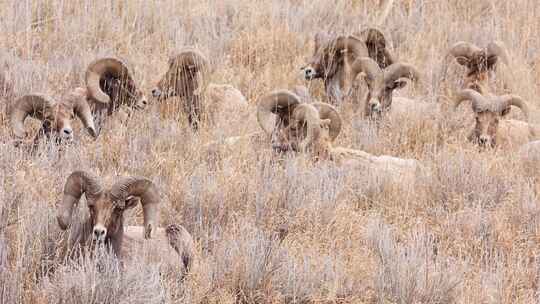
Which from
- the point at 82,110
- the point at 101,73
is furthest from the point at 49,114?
the point at 101,73

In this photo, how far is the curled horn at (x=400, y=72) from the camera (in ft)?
37.3

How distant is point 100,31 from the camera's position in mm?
12797

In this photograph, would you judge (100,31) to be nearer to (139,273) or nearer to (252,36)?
(252,36)

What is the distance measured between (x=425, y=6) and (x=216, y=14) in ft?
→ 12.1

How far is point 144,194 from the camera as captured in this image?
6414 millimetres

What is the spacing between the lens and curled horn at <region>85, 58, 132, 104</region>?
371 inches

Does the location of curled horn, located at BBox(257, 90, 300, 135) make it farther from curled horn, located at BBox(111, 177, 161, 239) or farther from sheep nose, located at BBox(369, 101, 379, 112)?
curled horn, located at BBox(111, 177, 161, 239)

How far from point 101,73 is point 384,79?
11.6 ft

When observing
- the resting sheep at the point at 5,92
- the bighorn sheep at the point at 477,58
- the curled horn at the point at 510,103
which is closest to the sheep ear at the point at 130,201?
the resting sheep at the point at 5,92

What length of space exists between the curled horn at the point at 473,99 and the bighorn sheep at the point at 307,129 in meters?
1.72

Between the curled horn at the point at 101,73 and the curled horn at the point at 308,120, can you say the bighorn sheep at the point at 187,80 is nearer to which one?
the curled horn at the point at 101,73

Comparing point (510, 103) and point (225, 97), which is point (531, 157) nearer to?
point (510, 103)

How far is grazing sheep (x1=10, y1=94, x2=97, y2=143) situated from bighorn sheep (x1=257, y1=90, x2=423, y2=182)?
1.80 meters

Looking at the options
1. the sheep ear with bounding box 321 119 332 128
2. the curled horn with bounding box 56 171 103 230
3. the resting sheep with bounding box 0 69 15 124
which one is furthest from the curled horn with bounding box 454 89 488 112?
the curled horn with bounding box 56 171 103 230
